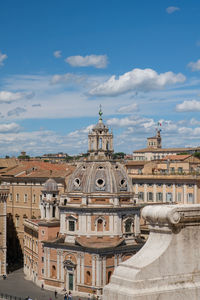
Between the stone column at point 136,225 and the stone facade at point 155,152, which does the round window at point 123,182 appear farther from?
the stone facade at point 155,152

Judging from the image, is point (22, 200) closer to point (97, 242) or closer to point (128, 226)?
point (128, 226)

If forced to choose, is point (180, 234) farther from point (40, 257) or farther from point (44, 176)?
point (44, 176)

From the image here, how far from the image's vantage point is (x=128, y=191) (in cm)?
5334

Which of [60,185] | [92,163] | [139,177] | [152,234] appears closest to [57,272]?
[92,163]

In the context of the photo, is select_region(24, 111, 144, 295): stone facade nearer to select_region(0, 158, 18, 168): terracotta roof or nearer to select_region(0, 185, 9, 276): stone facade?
select_region(0, 185, 9, 276): stone facade

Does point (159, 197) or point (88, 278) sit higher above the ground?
point (159, 197)

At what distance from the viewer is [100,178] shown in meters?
52.6

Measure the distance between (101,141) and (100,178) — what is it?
5671 mm

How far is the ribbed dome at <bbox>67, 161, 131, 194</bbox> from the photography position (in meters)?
52.3

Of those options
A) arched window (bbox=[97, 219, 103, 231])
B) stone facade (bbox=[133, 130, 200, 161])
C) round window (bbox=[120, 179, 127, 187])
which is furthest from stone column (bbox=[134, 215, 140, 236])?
stone facade (bbox=[133, 130, 200, 161])

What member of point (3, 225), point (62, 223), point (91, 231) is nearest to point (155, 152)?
point (3, 225)

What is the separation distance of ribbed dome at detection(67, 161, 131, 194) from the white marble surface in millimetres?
42647

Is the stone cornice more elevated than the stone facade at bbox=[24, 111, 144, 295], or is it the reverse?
the stone cornice

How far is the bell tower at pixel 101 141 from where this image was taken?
5569 cm
